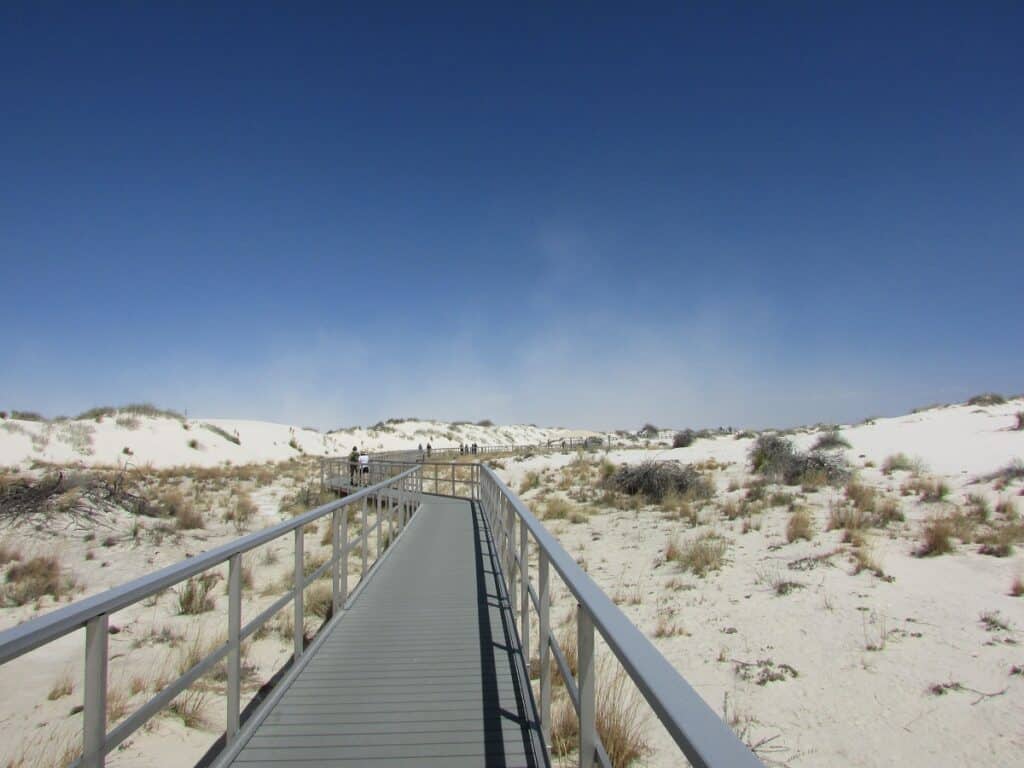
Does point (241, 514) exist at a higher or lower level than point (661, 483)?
lower

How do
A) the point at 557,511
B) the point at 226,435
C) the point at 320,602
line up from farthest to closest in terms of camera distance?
1. the point at 226,435
2. the point at 557,511
3. the point at 320,602

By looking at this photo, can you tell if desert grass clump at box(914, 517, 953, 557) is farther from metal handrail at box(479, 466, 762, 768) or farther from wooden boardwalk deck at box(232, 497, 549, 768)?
metal handrail at box(479, 466, 762, 768)

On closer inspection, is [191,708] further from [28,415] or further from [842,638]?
[28,415]

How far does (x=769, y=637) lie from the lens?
22.8 ft

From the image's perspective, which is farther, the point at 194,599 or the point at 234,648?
the point at 194,599

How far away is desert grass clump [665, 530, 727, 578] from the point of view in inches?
380

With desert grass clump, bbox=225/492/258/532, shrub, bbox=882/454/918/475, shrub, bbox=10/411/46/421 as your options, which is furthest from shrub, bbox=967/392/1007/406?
shrub, bbox=10/411/46/421

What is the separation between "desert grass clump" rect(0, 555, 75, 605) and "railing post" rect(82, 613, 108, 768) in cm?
906

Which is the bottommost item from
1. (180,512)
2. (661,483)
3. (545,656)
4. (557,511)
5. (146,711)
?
(557,511)

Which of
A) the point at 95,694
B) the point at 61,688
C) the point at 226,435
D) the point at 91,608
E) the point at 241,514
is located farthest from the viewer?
the point at 226,435

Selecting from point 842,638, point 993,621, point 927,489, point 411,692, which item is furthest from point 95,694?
point 927,489

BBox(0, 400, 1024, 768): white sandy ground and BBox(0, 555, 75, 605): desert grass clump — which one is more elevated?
BBox(0, 555, 75, 605): desert grass clump

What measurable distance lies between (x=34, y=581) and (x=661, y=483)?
14.0m

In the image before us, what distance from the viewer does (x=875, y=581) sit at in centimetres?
839
